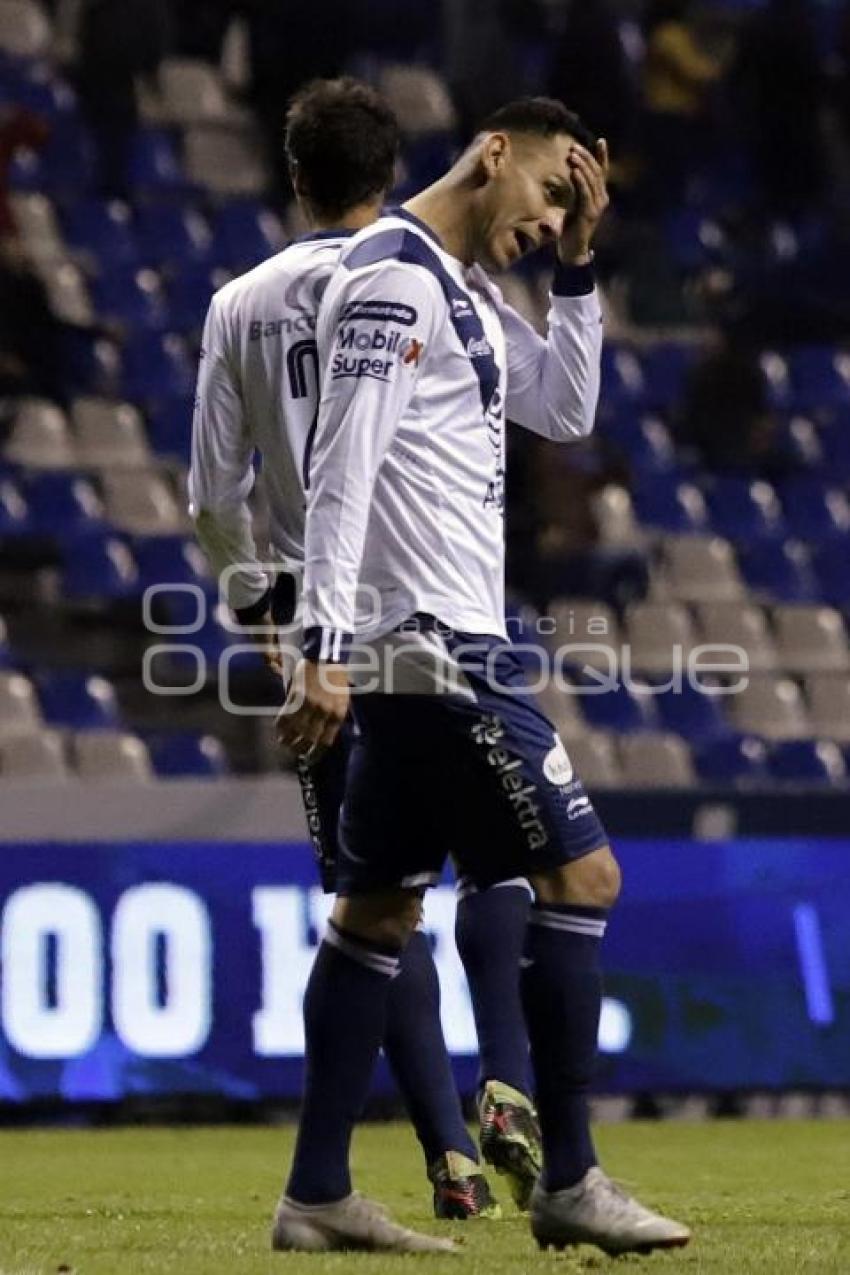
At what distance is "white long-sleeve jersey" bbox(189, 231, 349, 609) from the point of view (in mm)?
5137

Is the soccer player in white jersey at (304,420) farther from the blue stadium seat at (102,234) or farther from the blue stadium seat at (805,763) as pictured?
the blue stadium seat at (102,234)

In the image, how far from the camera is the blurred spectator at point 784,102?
1478 centimetres

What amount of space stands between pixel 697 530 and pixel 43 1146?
240 inches

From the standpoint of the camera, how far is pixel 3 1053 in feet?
27.3

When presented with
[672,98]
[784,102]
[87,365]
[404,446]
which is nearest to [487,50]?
[672,98]

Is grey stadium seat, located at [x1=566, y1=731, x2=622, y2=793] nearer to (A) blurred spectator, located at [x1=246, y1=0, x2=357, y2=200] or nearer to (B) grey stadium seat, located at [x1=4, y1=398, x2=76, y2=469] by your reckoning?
(B) grey stadium seat, located at [x1=4, y1=398, x2=76, y2=469]

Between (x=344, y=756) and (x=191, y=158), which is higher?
(x=191, y=158)

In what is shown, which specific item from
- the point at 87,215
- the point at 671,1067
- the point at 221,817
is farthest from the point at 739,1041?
the point at 87,215

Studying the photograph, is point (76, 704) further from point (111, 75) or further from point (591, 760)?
point (111, 75)

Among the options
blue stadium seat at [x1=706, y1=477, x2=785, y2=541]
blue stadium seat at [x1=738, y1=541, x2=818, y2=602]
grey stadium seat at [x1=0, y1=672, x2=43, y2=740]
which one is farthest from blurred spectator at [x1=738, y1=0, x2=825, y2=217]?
grey stadium seat at [x1=0, y1=672, x2=43, y2=740]

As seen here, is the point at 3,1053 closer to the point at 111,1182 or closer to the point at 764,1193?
the point at 111,1182

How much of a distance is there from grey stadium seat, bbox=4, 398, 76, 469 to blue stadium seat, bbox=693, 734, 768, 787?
310 centimetres

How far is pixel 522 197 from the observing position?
4719mm

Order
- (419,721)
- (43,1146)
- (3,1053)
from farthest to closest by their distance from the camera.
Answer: (3,1053)
(43,1146)
(419,721)
